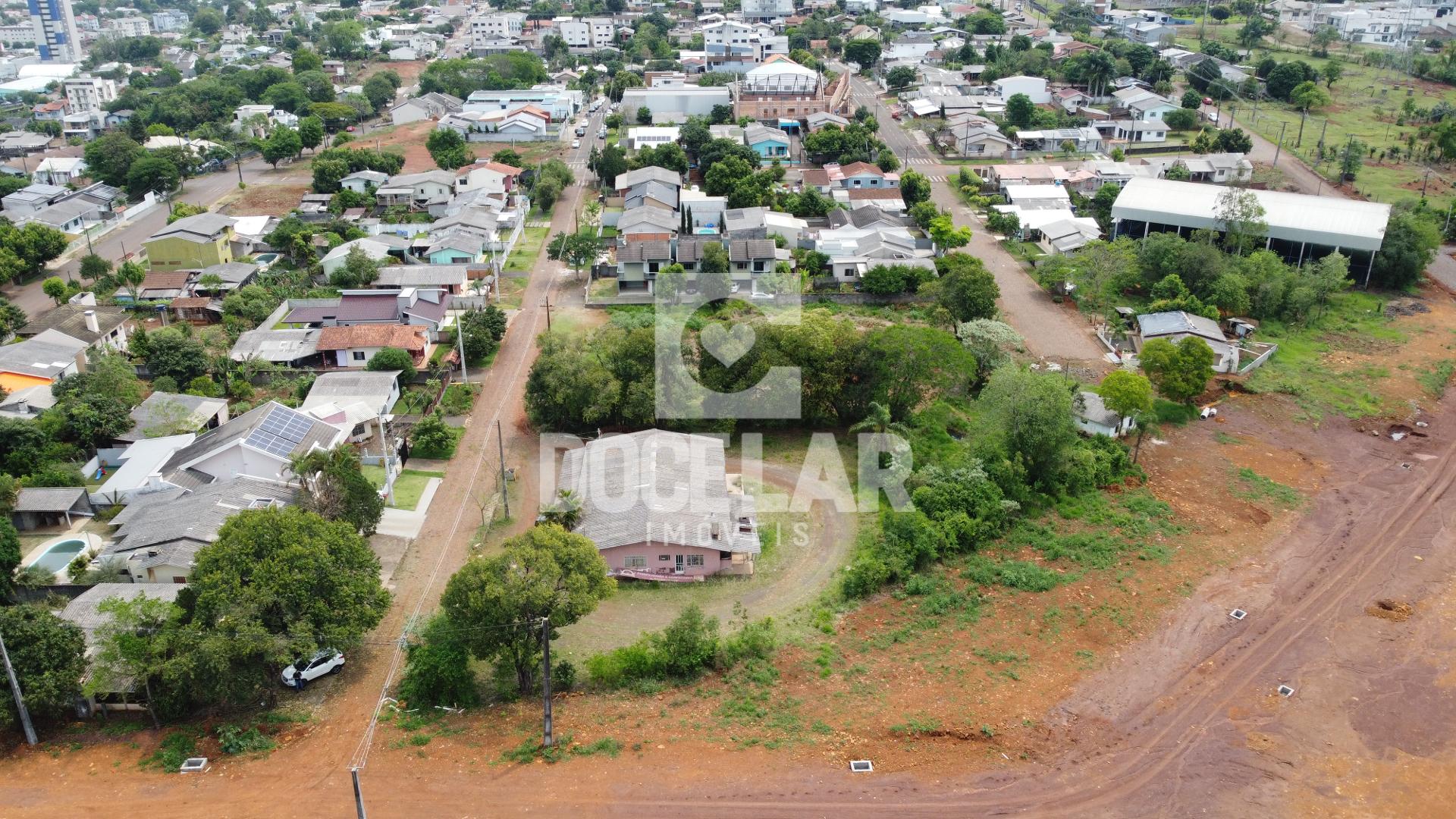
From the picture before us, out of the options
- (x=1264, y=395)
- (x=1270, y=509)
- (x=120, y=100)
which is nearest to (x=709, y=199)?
(x=1264, y=395)

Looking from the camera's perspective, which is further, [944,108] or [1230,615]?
[944,108]

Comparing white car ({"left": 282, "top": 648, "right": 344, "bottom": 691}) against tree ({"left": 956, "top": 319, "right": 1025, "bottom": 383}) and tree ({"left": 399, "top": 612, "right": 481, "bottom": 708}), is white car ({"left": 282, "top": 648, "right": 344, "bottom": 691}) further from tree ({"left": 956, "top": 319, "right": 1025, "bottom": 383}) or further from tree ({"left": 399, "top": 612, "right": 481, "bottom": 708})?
tree ({"left": 956, "top": 319, "right": 1025, "bottom": 383})

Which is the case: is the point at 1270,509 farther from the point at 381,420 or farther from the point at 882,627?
the point at 381,420

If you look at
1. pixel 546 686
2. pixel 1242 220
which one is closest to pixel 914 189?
pixel 1242 220

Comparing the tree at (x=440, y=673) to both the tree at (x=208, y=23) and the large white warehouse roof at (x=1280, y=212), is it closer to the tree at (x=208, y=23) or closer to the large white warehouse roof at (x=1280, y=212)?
the large white warehouse roof at (x=1280, y=212)

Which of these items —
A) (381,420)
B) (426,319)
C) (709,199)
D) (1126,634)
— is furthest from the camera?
(709,199)

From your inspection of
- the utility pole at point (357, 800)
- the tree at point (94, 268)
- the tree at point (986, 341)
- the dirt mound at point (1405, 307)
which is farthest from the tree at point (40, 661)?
the dirt mound at point (1405, 307)
